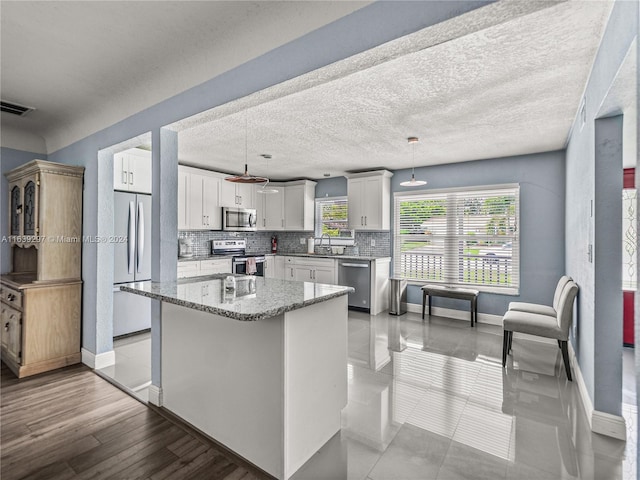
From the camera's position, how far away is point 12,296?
3.32m

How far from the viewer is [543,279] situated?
459 centimetres

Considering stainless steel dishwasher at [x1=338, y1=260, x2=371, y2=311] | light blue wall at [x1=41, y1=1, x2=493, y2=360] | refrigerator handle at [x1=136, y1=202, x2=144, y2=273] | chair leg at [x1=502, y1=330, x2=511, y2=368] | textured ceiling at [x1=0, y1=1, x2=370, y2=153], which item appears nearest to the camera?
light blue wall at [x1=41, y1=1, x2=493, y2=360]

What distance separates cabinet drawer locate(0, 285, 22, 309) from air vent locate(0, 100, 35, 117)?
68.3 inches

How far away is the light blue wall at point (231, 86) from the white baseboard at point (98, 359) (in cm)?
5

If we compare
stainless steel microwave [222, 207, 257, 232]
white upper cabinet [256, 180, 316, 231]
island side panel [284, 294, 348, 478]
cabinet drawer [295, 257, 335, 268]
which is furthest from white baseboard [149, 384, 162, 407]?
white upper cabinet [256, 180, 316, 231]

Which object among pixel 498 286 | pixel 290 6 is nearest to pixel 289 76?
pixel 290 6

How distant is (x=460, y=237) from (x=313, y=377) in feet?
13.2

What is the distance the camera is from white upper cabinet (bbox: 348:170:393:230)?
5719 mm

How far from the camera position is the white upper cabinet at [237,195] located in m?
5.94

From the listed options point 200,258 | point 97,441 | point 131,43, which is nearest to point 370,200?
point 200,258

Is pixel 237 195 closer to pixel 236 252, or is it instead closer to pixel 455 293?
pixel 236 252

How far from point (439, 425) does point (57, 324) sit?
3.67 metres

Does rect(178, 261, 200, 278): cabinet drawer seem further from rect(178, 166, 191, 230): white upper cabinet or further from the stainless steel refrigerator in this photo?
the stainless steel refrigerator

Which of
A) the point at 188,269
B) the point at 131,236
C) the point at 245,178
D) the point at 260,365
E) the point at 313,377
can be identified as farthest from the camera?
the point at 188,269
